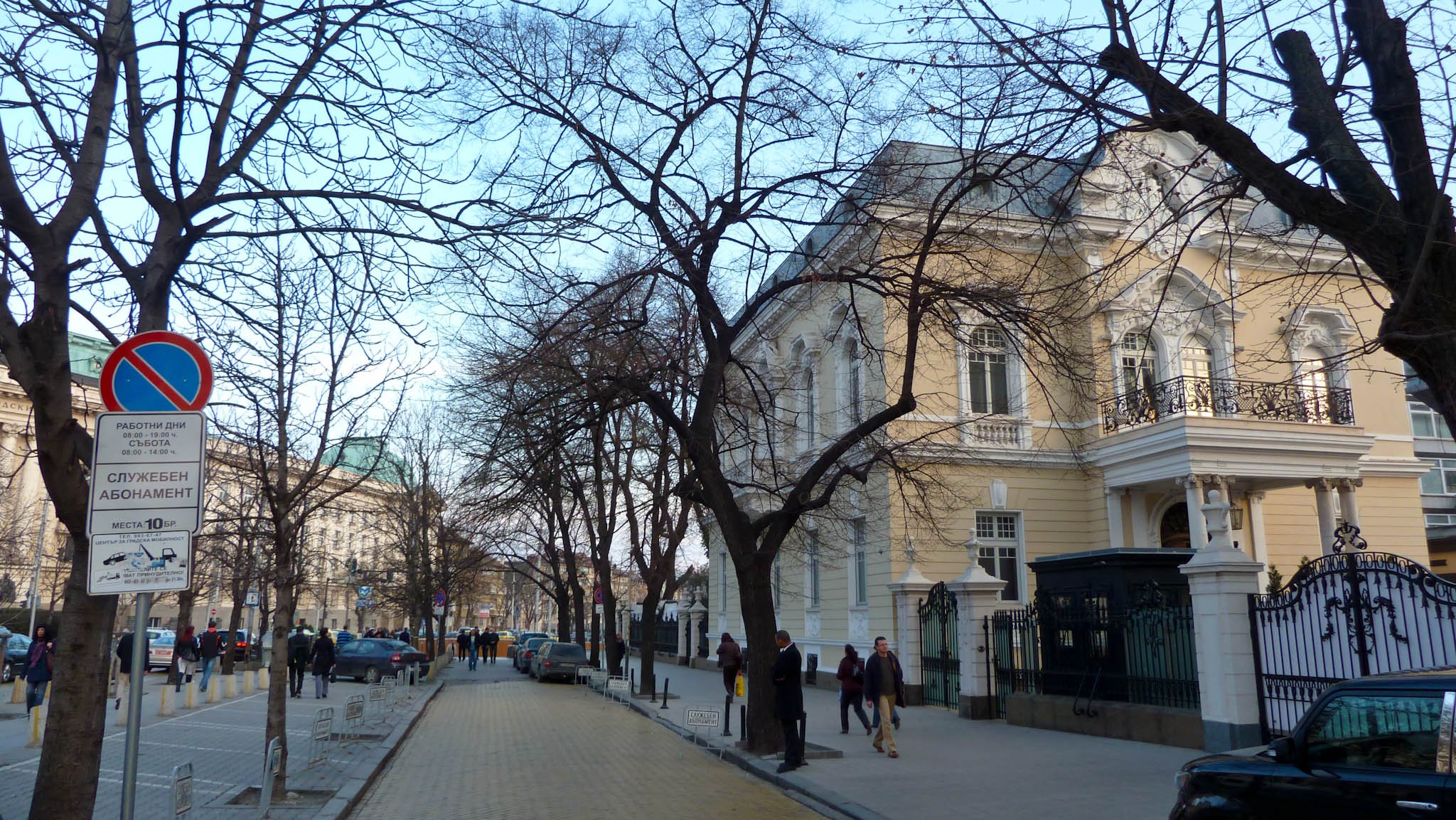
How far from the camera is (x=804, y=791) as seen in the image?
1257 centimetres

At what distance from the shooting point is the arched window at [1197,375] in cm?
2575

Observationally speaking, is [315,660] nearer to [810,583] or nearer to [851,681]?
[810,583]

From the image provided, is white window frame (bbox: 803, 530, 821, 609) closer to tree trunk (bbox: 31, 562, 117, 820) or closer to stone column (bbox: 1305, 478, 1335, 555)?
stone column (bbox: 1305, 478, 1335, 555)

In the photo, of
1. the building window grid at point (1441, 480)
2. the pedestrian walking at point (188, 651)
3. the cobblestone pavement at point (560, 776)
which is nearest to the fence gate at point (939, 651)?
the cobblestone pavement at point (560, 776)

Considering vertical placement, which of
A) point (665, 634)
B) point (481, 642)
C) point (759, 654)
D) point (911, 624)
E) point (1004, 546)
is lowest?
point (481, 642)

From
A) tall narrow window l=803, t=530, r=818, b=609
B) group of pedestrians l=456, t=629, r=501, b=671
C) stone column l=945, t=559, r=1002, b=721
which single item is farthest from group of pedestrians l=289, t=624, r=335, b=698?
group of pedestrians l=456, t=629, r=501, b=671

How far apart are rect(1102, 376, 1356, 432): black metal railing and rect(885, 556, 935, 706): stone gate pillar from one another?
247 inches

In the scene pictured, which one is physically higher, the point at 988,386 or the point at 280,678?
the point at 988,386

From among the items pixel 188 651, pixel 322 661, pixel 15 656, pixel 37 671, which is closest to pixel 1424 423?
pixel 322 661

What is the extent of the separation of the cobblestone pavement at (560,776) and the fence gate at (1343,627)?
6388 mm

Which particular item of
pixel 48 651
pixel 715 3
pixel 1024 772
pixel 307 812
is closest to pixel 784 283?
pixel 715 3

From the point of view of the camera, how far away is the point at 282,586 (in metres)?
13.0

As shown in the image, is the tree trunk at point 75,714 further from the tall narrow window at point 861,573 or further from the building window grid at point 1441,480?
the building window grid at point 1441,480

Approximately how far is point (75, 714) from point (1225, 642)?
1287cm
